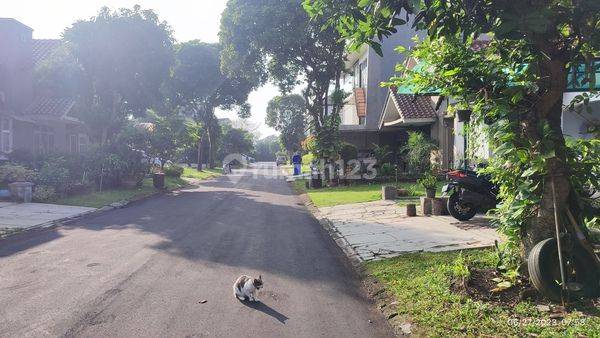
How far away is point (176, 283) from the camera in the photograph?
6137 millimetres

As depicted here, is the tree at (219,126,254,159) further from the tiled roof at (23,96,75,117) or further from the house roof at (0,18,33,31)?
the house roof at (0,18,33,31)

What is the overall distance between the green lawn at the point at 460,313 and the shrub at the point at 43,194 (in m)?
12.9

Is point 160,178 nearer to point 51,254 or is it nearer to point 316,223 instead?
point 316,223

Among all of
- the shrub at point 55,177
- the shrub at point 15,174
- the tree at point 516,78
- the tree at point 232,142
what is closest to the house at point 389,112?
the tree at point 516,78

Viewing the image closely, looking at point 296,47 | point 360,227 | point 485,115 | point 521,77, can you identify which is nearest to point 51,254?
point 360,227

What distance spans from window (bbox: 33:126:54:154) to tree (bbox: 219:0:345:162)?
35.3ft

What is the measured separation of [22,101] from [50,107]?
5.42ft

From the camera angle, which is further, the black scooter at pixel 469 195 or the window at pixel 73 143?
the window at pixel 73 143

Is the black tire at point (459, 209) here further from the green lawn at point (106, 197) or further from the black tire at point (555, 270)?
the green lawn at point (106, 197)

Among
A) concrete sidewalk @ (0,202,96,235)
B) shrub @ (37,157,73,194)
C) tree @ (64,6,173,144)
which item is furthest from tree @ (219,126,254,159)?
concrete sidewalk @ (0,202,96,235)

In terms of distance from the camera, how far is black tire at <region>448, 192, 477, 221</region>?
35.0 feet

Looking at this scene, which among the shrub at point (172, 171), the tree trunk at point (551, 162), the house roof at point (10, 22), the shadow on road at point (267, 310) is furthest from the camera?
the shrub at point (172, 171)

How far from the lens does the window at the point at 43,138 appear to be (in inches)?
982

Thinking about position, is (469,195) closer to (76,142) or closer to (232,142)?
(76,142)
